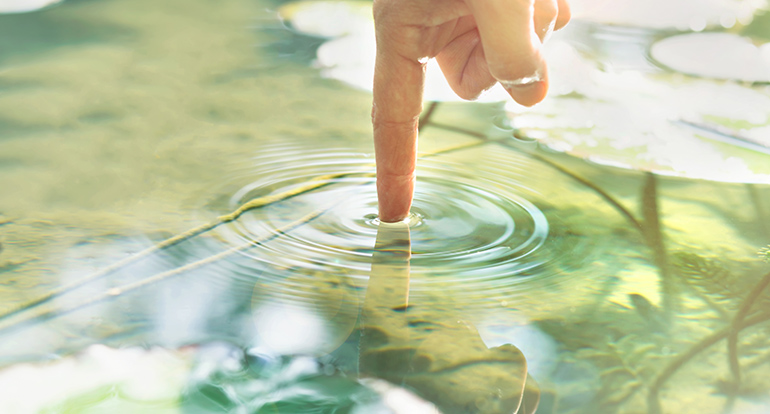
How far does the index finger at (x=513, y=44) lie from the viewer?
0.47m

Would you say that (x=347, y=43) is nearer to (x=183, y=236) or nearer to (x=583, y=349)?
(x=183, y=236)

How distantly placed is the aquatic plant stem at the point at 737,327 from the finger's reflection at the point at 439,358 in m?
0.15

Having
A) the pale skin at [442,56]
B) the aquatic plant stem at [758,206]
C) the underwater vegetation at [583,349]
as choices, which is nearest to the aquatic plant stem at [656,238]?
the underwater vegetation at [583,349]

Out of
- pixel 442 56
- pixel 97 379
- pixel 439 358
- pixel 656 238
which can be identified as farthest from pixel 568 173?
pixel 97 379

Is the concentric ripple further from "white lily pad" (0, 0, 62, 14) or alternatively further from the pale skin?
"white lily pad" (0, 0, 62, 14)

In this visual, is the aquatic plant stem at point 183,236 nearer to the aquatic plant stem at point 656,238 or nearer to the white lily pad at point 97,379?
the white lily pad at point 97,379

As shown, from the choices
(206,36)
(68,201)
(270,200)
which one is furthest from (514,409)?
(206,36)

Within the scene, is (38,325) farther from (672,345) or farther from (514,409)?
(672,345)

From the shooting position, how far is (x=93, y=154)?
838 mm

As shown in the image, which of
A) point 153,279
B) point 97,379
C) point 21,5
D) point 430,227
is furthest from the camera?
point 21,5

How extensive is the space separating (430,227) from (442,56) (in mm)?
181

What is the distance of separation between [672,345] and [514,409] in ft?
0.53

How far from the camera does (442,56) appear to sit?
62 cm

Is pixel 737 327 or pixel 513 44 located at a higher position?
pixel 513 44
